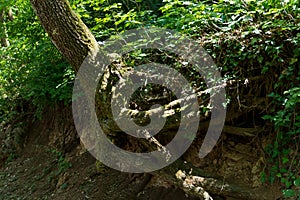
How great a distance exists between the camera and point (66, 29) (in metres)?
3.38

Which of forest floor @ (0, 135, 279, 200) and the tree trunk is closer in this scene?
the tree trunk

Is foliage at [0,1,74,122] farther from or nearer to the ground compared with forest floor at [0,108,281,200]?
farther from the ground

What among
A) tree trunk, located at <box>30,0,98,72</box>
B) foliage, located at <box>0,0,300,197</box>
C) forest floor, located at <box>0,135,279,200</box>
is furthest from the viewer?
forest floor, located at <box>0,135,279,200</box>

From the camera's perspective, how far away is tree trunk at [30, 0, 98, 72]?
132 inches

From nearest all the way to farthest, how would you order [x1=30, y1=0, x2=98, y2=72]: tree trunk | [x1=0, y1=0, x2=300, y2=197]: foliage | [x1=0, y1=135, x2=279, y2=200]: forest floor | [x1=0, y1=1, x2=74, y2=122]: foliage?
[x1=0, y1=0, x2=300, y2=197]: foliage → [x1=30, y1=0, x2=98, y2=72]: tree trunk → [x1=0, y1=135, x2=279, y2=200]: forest floor → [x1=0, y1=1, x2=74, y2=122]: foliage

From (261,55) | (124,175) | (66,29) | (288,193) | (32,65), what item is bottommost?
(124,175)

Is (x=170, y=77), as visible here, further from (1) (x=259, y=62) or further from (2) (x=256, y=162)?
(2) (x=256, y=162)

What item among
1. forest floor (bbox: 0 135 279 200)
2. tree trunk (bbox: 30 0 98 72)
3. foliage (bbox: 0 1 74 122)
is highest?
tree trunk (bbox: 30 0 98 72)

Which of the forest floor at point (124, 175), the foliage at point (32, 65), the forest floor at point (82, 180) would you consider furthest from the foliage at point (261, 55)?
the foliage at point (32, 65)

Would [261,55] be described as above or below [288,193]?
above

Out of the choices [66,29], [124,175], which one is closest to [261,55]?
[66,29]

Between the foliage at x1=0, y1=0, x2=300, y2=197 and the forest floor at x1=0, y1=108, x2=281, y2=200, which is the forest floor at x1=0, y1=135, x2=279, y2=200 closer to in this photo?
the forest floor at x1=0, y1=108, x2=281, y2=200

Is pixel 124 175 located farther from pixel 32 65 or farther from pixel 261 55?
pixel 261 55


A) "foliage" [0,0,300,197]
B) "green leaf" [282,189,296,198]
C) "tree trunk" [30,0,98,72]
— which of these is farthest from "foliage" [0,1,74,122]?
"green leaf" [282,189,296,198]
